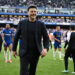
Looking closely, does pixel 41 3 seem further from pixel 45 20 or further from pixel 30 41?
pixel 30 41

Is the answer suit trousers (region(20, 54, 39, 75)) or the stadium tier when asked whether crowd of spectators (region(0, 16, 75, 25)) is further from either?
suit trousers (region(20, 54, 39, 75))

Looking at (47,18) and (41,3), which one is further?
(41,3)

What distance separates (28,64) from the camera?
206 inches

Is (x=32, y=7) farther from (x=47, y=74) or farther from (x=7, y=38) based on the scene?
(x=7, y=38)

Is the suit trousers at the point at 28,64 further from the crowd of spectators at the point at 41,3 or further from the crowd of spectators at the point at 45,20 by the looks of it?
the crowd of spectators at the point at 41,3

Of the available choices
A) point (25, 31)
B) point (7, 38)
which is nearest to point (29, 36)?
point (25, 31)

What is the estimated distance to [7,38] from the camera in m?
12.5

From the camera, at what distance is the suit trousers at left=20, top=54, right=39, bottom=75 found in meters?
5.12

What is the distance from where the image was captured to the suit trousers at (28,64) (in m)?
5.12

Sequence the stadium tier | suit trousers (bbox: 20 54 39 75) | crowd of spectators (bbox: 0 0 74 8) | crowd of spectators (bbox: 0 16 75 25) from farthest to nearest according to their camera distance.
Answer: crowd of spectators (bbox: 0 0 74 8) < the stadium tier < crowd of spectators (bbox: 0 16 75 25) < suit trousers (bbox: 20 54 39 75)

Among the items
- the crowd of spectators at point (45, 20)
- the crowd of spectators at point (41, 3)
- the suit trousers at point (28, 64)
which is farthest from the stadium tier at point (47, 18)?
the suit trousers at point (28, 64)

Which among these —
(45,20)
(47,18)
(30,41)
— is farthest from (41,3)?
(30,41)

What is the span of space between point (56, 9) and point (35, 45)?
2415 inches

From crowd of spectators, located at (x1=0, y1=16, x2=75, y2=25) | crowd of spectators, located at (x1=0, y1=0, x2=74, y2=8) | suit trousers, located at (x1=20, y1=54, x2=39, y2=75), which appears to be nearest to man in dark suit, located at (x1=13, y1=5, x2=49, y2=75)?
suit trousers, located at (x1=20, y1=54, x2=39, y2=75)
